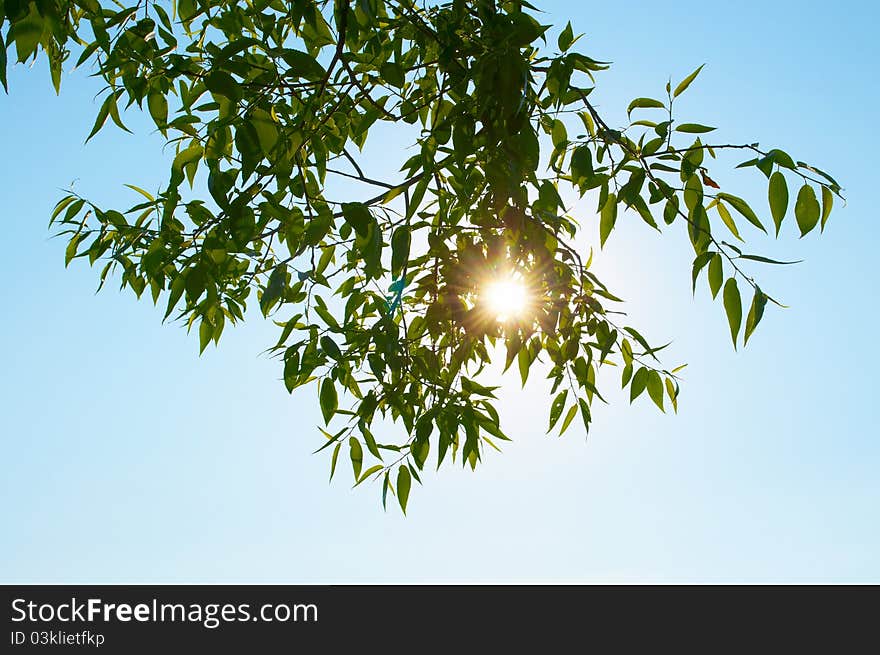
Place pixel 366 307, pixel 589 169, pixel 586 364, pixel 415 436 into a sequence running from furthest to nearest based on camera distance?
pixel 366 307 → pixel 586 364 → pixel 415 436 → pixel 589 169

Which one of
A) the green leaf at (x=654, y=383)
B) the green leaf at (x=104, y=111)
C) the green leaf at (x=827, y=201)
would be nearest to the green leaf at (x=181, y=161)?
the green leaf at (x=104, y=111)

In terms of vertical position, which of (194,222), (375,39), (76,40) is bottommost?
(194,222)

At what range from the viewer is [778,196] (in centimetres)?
163

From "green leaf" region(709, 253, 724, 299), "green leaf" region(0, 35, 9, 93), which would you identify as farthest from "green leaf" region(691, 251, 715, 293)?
"green leaf" region(0, 35, 9, 93)

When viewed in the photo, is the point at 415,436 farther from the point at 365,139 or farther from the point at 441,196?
the point at 365,139

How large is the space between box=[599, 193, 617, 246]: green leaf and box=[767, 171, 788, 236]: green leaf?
390 millimetres

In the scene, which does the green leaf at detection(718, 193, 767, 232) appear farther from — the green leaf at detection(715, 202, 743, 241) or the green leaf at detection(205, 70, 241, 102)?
the green leaf at detection(205, 70, 241, 102)

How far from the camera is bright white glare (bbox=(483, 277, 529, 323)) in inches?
92.4

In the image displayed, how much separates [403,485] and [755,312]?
3.54ft

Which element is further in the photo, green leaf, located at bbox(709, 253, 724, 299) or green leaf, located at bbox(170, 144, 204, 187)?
green leaf, located at bbox(170, 144, 204, 187)

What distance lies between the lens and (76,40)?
2576 millimetres

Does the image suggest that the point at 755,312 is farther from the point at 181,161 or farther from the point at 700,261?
the point at 181,161

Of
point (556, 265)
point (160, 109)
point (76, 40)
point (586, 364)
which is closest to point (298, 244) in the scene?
point (160, 109)

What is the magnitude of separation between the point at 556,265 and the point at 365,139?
2.74 ft
